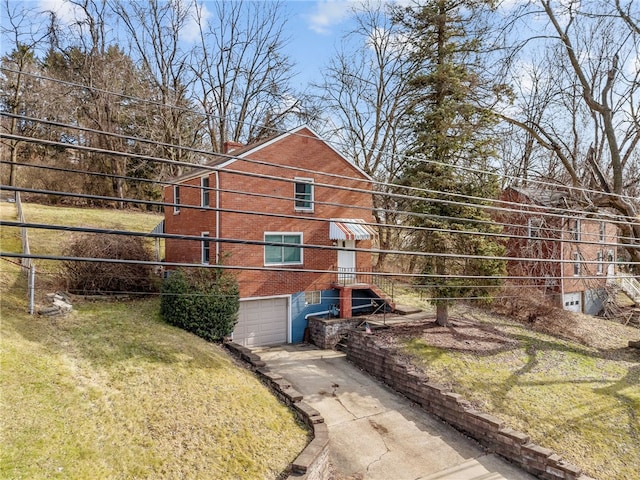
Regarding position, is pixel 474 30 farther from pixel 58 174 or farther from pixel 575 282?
pixel 58 174

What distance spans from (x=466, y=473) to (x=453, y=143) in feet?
32.4

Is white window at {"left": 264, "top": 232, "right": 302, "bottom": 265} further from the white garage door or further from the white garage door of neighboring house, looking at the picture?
the white garage door of neighboring house

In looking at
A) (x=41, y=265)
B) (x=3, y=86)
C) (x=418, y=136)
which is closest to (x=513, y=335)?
(x=418, y=136)

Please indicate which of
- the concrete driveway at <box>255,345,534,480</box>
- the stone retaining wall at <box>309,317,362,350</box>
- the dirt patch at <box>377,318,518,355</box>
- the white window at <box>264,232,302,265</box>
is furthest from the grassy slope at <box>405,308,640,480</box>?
the white window at <box>264,232,302,265</box>

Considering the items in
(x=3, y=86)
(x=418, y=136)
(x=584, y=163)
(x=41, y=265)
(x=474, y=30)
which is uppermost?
(x=3, y=86)

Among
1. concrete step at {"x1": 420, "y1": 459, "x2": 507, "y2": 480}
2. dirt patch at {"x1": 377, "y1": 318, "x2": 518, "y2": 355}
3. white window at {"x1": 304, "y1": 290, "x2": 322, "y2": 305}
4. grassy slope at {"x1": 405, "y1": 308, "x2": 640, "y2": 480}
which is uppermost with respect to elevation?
white window at {"x1": 304, "y1": 290, "x2": 322, "y2": 305}

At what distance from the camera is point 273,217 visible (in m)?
14.0

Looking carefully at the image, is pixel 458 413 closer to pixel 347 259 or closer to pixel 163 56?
pixel 347 259

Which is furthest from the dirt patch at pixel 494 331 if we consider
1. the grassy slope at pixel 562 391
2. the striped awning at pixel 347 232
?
the striped awning at pixel 347 232

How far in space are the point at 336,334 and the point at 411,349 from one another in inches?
144

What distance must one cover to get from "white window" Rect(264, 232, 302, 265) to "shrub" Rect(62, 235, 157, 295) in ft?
14.7

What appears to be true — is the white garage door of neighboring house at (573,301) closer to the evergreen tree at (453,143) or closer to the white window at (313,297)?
the evergreen tree at (453,143)

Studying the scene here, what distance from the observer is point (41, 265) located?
44.8 ft

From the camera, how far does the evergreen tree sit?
12.7m
